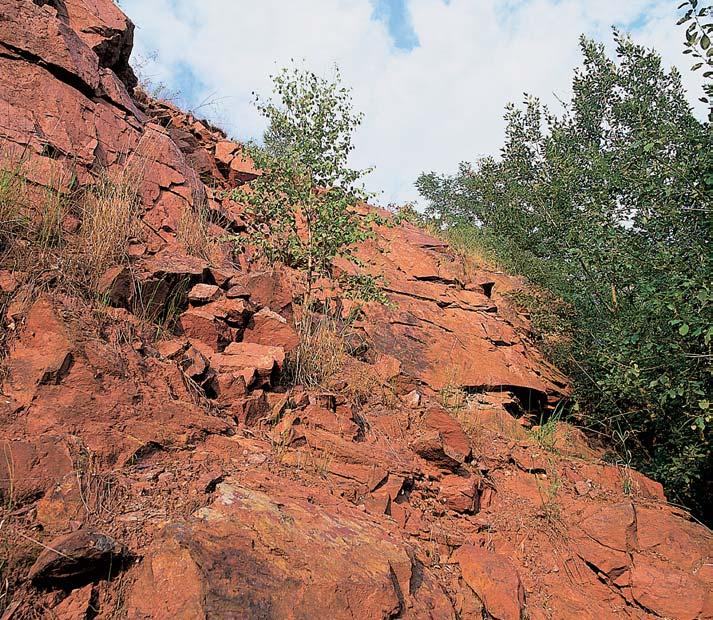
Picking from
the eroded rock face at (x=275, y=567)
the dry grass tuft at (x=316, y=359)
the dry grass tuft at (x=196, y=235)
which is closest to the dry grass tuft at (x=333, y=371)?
the dry grass tuft at (x=316, y=359)

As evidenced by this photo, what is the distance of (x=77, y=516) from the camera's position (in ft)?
6.50

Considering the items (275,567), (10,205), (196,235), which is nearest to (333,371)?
(196,235)

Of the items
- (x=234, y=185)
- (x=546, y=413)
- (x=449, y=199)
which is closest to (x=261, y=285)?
(x=234, y=185)

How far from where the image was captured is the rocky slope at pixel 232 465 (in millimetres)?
1912

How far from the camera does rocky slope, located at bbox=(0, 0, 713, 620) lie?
191cm

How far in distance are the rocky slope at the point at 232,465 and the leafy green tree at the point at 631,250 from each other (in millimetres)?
919

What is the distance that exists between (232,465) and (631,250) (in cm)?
464

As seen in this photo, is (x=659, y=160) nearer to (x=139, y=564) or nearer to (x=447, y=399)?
(x=447, y=399)

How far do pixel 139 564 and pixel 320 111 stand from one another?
495cm

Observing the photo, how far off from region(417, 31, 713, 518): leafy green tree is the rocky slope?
919 millimetres

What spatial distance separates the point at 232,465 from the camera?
8.41 feet

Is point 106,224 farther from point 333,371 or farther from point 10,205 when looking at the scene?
point 333,371

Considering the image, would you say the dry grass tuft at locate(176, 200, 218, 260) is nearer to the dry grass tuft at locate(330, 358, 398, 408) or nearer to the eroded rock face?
the dry grass tuft at locate(330, 358, 398, 408)

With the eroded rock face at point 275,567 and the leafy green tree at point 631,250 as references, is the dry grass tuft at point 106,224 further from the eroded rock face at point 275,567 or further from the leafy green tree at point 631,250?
the leafy green tree at point 631,250
